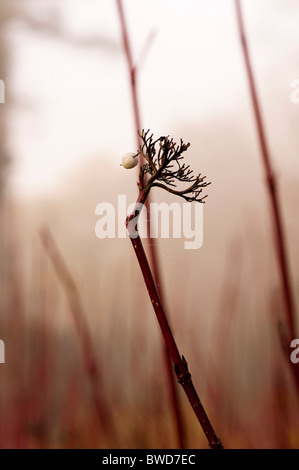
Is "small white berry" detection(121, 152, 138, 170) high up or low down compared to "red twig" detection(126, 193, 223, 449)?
up

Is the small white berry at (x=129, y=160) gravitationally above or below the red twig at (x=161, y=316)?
above

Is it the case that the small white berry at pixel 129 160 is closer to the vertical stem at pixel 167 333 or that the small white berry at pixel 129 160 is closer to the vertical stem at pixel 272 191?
the vertical stem at pixel 167 333

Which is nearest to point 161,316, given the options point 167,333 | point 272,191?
point 167,333

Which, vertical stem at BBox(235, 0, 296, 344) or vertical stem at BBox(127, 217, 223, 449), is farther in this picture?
vertical stem at BBox(235, 0, 296, 344)

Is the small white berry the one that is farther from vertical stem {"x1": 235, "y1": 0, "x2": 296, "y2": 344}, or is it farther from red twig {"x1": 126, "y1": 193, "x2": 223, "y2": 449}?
vertical stem {"x1": 235, "y1": 0, "x2": 296, "y2": 344}

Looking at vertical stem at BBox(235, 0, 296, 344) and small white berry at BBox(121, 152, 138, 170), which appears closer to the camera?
small white berry at BBox(121, 152, 138, 170)

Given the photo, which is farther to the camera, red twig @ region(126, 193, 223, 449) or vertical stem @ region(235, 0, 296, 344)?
vertical stem @ region(235, 0, 296, 344)

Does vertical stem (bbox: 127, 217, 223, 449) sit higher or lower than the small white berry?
lower

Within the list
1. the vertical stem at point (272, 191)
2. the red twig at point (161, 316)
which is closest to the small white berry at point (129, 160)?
the red twig at point (161, 316)

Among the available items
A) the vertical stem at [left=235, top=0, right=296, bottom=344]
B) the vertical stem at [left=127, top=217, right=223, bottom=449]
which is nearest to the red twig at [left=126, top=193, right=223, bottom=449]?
the vertical stem at [left=127, top=217, right=223, bottom=449]

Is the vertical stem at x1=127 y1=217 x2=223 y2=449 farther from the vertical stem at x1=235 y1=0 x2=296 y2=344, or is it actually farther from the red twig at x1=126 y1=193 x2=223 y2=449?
the vertical stem at x1=235 y1=0 x2=296 y2=344
